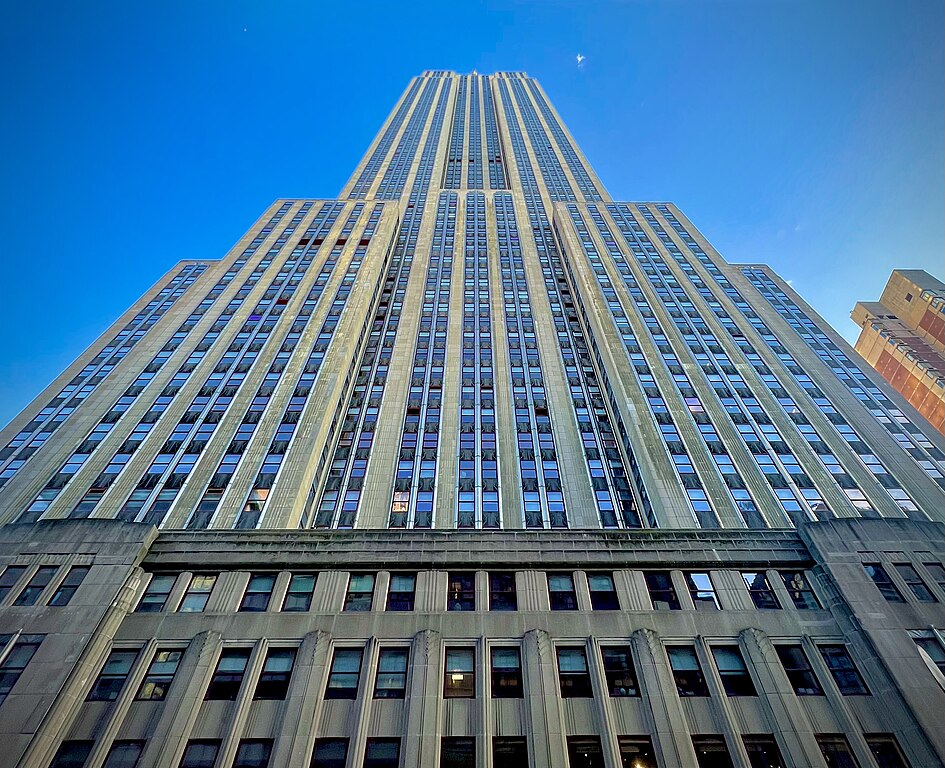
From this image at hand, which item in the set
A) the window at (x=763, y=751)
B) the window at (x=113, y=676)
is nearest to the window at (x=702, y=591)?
the window at (x=763, y=751)

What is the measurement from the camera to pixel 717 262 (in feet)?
265

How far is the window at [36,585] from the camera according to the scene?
26.8 meters

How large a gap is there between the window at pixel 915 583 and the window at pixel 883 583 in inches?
27.7

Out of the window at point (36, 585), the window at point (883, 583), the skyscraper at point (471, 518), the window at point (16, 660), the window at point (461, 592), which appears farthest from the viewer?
the window at point (461, 592)

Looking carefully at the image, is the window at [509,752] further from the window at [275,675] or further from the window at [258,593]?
the window at [258,593]

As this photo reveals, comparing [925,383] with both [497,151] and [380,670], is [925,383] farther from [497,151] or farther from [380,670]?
[380,670]

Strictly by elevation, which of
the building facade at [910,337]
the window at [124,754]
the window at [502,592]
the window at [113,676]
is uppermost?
the building facade at [910,337]

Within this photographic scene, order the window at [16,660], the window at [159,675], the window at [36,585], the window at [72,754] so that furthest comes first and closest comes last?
the window at [36,585], the window at [159,675], the window at [16,660], the window at [72,754]

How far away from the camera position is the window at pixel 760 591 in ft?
91.1

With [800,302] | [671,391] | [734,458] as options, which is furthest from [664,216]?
[734,458]

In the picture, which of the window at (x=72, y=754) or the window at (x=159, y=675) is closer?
the window at (x=72, y=754)

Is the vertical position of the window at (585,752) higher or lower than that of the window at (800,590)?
lower

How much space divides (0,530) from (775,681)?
37643 millimetres

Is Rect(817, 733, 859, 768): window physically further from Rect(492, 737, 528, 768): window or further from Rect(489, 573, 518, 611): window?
Rect(489, 573, 518, 611): window
